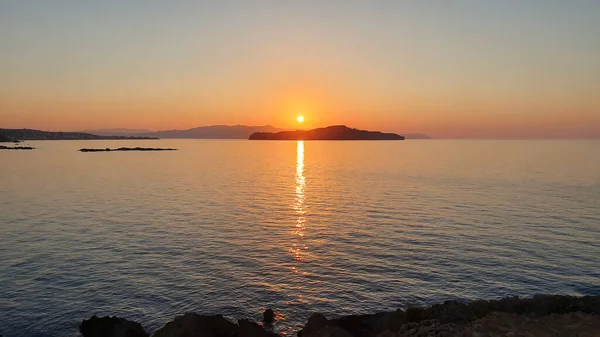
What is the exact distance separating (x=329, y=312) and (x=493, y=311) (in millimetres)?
10173

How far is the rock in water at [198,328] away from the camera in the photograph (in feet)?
A: 68.5

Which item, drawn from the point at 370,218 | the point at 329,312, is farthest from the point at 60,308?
the point at 370,218

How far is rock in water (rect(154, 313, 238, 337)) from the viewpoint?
2089 centimetres

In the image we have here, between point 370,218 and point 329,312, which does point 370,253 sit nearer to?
point 329,312

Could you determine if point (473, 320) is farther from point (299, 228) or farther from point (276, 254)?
point (299, 228)

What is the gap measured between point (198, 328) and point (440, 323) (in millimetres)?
12501

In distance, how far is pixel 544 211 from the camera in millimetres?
62156

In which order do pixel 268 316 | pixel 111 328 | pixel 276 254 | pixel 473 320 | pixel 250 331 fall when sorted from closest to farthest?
pixel 473 320 < pixel 250 331 < pixel 111 328 < pixel 268 316 < pixel 276 254

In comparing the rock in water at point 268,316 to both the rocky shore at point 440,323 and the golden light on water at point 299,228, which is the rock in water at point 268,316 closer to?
the rocky shore at point 440,323

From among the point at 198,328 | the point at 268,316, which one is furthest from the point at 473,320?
the point at 198,328

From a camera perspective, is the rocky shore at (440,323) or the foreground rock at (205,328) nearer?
the rocky shore at (440,323)

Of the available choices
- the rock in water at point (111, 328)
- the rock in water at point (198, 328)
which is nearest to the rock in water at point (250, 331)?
the rock in water at point (198, 328)

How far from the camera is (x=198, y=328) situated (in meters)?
21.1

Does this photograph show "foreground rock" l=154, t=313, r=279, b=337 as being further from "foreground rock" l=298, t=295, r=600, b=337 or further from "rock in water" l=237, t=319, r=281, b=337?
"foreground rock" l=298, t=295, r=600, b=337
